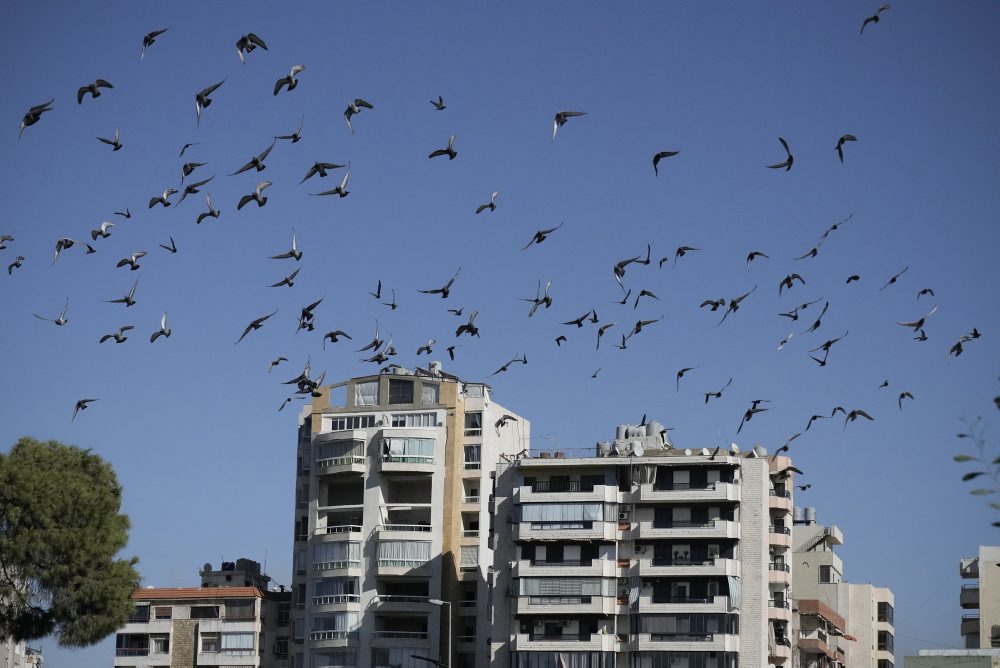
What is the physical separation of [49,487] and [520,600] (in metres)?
30.6

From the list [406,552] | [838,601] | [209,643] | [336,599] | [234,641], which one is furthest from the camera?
[838,601]

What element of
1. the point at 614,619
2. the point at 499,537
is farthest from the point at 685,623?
the point at 499,537

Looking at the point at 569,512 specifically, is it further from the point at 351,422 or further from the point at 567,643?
the point at 351,422

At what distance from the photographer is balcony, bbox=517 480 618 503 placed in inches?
4003

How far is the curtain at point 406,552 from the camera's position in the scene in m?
111

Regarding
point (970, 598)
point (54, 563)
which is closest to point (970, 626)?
point (970, 598)

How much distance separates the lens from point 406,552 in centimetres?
11075

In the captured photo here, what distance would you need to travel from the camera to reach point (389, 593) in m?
112

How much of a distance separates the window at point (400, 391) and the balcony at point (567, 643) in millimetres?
22668

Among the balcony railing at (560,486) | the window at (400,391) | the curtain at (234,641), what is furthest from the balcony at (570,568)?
the curtain at (234,641)

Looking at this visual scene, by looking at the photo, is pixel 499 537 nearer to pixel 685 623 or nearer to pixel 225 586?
pixel 685 623

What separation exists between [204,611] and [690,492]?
3884 centimetres

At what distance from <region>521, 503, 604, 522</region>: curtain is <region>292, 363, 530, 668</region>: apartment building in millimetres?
8292

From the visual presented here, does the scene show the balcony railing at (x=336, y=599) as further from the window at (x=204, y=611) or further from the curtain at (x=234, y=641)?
the window at (x=204, y=611)
